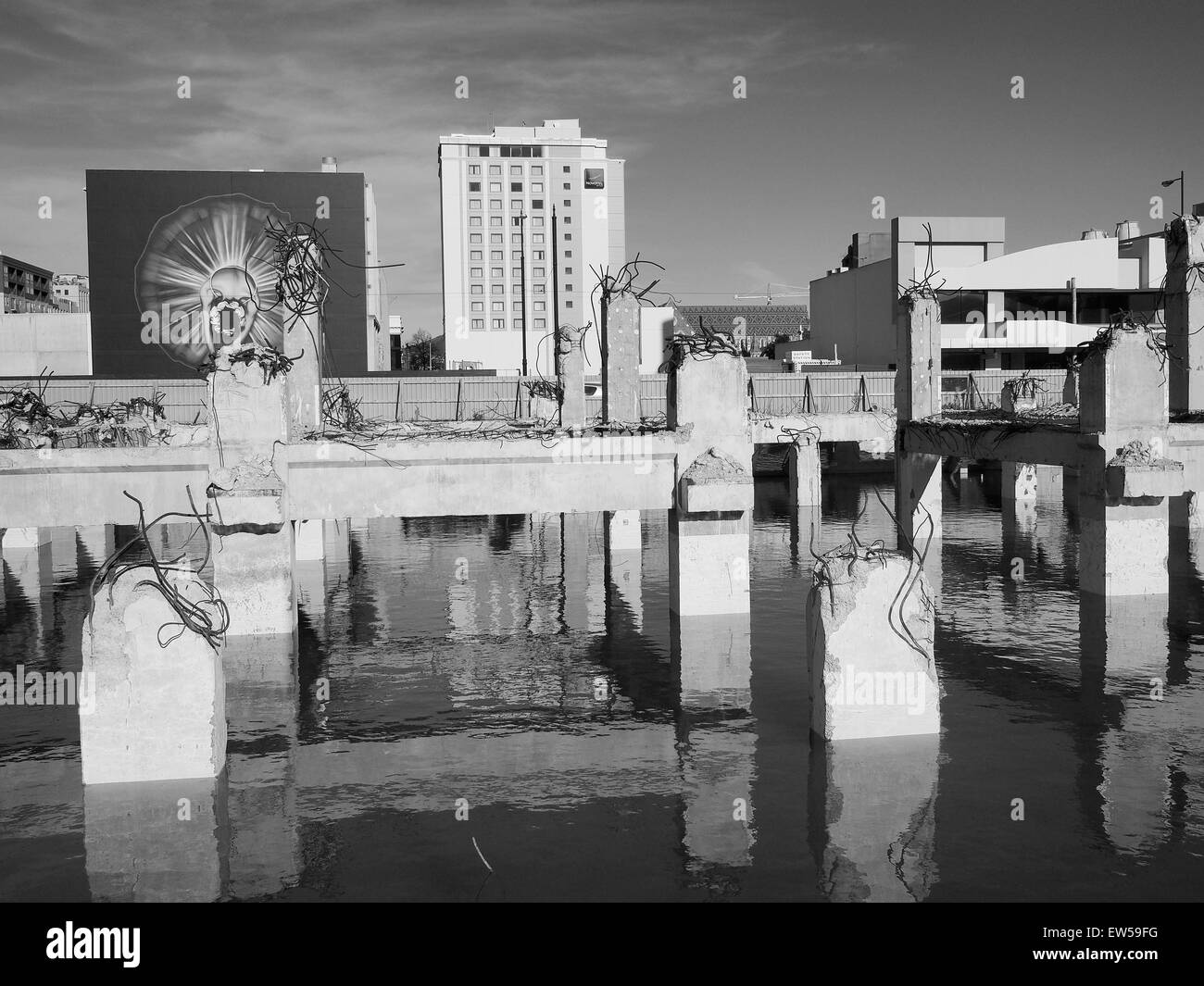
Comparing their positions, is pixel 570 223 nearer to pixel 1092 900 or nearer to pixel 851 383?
pixel 851 383

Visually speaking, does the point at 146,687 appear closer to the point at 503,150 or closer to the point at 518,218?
the point at 518,218

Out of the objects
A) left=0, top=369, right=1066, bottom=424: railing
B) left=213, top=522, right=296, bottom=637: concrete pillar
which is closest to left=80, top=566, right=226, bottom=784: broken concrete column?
left=213, top=522, right=296, bottom=637: concrete pillar

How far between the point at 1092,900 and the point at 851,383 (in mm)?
35777

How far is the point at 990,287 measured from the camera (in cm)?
5666

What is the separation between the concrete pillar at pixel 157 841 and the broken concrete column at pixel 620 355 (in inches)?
577

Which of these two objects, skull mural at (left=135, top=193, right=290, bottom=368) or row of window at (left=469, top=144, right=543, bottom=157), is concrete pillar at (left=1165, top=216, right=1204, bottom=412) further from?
row of window at (left=469, top=144, right=543, bottom=157)

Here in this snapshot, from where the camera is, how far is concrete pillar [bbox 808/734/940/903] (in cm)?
988

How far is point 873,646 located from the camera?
12.7 m

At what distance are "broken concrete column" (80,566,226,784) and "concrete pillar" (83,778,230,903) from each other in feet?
0.79

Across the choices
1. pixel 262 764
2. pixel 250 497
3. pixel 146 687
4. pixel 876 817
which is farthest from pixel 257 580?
pixel 876 817

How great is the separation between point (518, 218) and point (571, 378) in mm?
83583

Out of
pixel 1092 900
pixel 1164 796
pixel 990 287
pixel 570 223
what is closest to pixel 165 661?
pixel 1092 900

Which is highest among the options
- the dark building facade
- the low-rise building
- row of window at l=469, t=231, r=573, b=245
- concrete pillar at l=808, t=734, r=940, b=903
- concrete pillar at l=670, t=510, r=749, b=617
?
row of window at l=469, t=231, r=573, b=245
